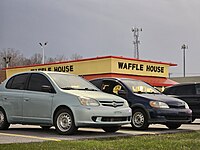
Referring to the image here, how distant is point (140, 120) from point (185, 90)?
199 inches

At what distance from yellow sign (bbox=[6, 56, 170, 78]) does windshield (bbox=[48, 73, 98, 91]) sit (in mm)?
23052

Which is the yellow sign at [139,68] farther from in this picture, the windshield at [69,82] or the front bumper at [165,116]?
the windshield at [69,82]

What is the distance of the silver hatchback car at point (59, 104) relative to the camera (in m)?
10.2

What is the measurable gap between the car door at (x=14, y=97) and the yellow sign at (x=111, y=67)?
23.0 metres

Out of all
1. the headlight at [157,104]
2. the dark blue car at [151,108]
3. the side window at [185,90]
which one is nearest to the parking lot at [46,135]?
the dark blue car at [151,108]

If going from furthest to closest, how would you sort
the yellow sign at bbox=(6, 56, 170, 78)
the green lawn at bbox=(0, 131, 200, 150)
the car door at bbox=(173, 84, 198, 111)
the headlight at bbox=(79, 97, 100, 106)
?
the yellow sign at bbox=(6, 56, 170, 78) → the car door at bbox=(173, 84, 198, 111) → the headlight at bbox=(79, 97, 100, 106) → the green lawn at bbox=(0, 131, 200, 150)

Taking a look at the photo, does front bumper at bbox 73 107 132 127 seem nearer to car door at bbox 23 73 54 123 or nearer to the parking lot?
the parking lot

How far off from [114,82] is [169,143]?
5.36 metres

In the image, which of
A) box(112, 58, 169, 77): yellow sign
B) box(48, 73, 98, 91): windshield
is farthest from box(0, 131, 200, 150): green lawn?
box(112, 58, 169, 77): yellow sign

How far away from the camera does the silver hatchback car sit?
1017 centimetres

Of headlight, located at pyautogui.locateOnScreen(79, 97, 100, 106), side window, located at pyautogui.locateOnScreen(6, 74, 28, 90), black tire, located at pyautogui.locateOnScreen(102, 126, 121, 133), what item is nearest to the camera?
headlight, located at pyautogui.locateOnScreen(79, 97, 100, 106)

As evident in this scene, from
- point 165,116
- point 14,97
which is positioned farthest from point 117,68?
point 14,97

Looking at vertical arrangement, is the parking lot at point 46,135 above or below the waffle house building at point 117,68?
below

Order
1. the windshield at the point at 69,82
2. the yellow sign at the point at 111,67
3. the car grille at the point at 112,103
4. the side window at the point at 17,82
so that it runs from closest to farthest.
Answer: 1. the car grille at the point at 112,103
2. the windshield at the point at 69,82
3. the side window at the point at 17,82
4. the yellow sign at the point at 111,67
